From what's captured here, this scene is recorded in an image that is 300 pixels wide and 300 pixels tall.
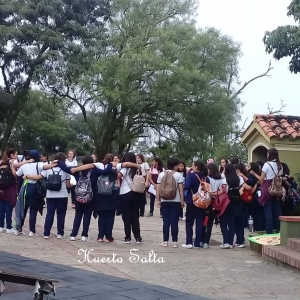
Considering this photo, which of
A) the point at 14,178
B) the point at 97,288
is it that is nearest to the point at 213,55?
the point at 14,178

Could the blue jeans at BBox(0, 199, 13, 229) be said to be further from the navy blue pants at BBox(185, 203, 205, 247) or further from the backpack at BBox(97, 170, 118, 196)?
the navy blue pants at BBox(185, 203, 205, 247)

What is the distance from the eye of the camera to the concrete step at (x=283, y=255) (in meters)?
8.58

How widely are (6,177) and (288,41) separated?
9.50 meters

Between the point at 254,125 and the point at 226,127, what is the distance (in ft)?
52.3

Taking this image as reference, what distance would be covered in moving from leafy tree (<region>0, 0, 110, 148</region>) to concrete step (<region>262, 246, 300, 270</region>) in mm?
24807

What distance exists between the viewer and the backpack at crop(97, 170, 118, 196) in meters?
10.7

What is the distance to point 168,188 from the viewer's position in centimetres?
1055

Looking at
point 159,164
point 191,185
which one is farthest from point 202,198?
point 159,164

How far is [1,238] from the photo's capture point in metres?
11.2

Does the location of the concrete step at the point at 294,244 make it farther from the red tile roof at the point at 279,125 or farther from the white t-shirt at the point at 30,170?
the red tile roof at the point at 279,125

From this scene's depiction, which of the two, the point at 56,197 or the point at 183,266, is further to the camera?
the point at 56,197

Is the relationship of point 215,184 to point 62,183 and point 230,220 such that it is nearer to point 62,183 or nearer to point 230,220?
point 230,220

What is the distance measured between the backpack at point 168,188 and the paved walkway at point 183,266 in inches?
36.3

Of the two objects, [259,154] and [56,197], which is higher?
[259,154]
